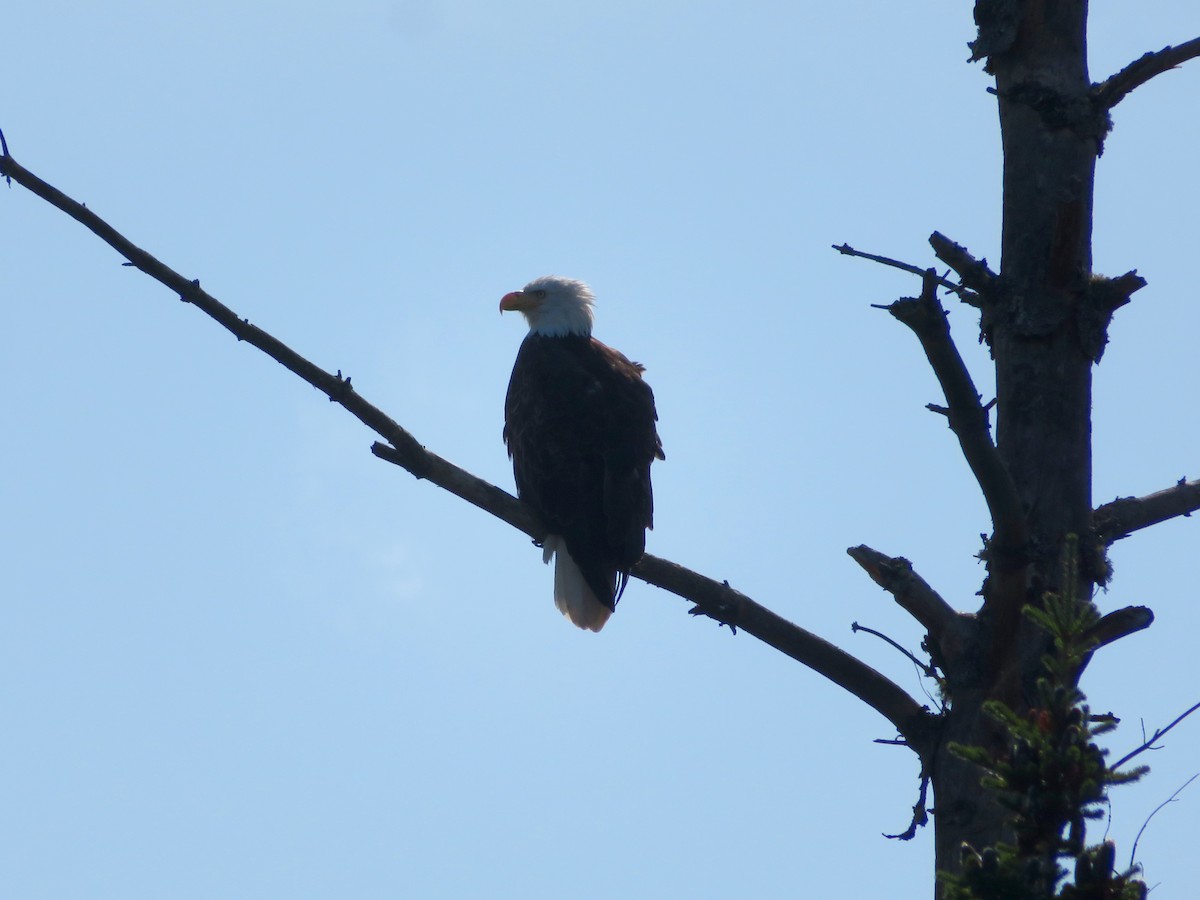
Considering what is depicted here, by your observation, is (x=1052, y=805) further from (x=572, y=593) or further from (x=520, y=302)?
(x=520, y=302)

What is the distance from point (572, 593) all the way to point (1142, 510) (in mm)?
2984

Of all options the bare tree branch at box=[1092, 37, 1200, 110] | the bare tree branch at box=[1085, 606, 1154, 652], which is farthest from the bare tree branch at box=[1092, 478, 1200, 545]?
the bare tree branch at box=[1092, 37, 1200, 110]

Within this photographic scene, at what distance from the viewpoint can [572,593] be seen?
6.70 meters

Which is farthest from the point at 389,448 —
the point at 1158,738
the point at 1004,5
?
the point at 1158,738

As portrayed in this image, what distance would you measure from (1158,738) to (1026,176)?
6.59 ft

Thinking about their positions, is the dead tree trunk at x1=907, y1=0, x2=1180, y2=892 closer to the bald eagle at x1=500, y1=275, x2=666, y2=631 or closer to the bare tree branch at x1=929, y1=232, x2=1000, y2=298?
the bare tree branch at x1=929, y1=232, x2=1000, y2=298

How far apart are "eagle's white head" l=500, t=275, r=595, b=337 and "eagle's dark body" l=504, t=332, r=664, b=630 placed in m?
0.90

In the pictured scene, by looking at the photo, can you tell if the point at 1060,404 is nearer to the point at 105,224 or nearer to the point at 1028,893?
the point at 1028,893

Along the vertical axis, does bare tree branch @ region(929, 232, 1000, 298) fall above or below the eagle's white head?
below

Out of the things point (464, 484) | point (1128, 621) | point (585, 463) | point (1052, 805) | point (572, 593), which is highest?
point (585, 463)

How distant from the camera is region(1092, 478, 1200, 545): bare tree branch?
421 cm

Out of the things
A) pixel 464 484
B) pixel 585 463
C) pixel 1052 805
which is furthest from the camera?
pixel 585 463

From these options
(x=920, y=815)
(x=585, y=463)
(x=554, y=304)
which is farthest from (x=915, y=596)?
(x=554, y=304)

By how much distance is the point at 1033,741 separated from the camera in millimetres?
2537
